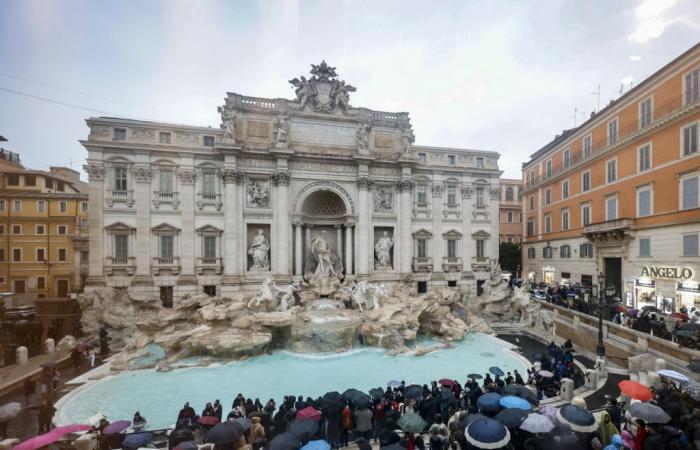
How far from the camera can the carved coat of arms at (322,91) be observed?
23781 millimetres

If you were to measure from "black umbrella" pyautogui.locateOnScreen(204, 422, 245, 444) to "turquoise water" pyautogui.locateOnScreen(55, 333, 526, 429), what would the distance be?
15.0ft

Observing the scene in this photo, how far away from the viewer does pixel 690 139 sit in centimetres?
1733

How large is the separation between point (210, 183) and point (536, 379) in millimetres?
22627

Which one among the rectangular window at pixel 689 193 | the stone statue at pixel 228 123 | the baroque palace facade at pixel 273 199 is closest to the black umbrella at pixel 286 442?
the baroque palace facade at pixel 273 199

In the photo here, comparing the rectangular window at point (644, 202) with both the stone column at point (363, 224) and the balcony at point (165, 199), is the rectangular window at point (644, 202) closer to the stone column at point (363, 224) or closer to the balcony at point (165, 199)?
the stone column at point (363, 224)

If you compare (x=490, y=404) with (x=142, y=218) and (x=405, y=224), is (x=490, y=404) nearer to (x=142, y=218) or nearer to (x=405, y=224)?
(x=405, y=224)

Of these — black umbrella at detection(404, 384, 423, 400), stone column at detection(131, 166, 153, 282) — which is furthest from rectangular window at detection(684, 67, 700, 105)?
stone column at detection(131, 166, 153, 282)

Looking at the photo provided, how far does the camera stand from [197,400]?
1077 centimetres

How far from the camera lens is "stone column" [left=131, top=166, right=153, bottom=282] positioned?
842 inches

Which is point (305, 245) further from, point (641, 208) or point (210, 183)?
point (641, 208)

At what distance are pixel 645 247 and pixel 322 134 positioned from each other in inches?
947

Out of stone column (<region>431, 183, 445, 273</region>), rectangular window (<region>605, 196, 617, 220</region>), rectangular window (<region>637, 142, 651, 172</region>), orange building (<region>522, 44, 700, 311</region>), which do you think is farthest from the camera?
stone column (<region>431, 183, 445, 273</region>)

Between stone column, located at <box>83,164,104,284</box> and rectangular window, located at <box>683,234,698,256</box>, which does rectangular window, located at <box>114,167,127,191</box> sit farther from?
rectangular window, located at <box>683,234,698,256</box>

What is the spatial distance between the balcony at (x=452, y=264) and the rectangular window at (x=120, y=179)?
25.7 m
